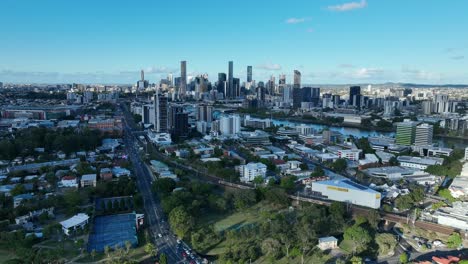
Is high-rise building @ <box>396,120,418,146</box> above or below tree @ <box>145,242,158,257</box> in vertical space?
above

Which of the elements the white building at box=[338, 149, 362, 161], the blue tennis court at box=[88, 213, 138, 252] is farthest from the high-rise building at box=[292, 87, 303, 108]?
the blue tennis court at box=[88, 213, 138, 252]

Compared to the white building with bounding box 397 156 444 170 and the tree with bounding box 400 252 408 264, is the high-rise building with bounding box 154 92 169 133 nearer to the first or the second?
the white building with bounding box 397 156 444 170

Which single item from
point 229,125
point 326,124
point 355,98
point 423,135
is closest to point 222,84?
point 355,98

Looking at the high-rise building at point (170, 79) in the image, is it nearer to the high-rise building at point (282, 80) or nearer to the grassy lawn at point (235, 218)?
the high-rise building at point (282, 80)

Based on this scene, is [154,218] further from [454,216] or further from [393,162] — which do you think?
[393,162]

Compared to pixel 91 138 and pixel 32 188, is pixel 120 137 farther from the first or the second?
pixel 32 188

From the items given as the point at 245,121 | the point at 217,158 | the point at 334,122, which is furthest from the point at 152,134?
the point at 334,122
